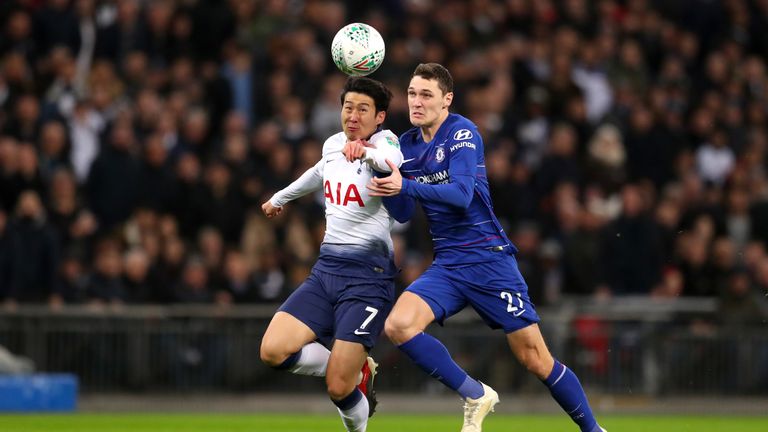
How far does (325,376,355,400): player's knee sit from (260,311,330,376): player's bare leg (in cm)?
23

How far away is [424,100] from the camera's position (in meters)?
10.6

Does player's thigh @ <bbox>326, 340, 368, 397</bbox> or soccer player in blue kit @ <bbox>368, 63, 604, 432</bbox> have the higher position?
soccer player in blue kit @ <bbox>368, 63, 604, 432</bbox>

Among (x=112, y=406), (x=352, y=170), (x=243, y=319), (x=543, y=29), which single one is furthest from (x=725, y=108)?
(x=352, y=170)

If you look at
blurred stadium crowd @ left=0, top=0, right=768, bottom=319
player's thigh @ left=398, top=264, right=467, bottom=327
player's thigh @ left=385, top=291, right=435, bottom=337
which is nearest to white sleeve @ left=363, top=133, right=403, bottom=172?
player's thigh @ left=398, top=264, right=467, bottom=327

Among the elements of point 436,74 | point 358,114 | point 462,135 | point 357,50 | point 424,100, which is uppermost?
point 357,50

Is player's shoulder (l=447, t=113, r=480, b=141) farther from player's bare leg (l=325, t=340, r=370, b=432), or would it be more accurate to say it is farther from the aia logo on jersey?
player's bare leg (l=325, t=340, r=370, b=432)

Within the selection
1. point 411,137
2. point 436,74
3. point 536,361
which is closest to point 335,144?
point 411,137

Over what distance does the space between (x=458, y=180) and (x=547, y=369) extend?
1529 mm

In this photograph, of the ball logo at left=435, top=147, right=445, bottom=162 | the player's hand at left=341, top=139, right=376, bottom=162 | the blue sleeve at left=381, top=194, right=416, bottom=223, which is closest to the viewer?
the player's hand at left=341, top=139, right=376, bottom=162

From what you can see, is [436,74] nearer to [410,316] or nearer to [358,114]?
[358,114]

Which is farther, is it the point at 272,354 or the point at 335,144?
the point at 335,144

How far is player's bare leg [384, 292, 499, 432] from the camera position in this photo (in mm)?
10359

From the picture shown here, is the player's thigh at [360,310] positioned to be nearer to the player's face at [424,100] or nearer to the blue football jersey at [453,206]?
the blue football jersey at [453,206]

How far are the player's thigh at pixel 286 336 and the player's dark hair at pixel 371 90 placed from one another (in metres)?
1.66
